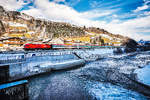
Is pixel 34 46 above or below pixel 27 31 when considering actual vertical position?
below

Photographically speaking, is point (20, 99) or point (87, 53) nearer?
point (20, 99)

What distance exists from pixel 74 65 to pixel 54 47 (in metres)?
16.8

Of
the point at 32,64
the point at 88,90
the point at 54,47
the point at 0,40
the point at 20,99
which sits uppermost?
the point at 0,40

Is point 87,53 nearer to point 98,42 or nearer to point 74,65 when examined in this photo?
point 74,65

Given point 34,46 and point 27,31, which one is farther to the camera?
point 27,31

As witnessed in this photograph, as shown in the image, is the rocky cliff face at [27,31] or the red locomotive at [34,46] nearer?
the red locomotive at [34,46]

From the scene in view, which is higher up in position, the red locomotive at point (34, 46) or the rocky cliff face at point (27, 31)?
the rocky cliff face at point (27, 31)

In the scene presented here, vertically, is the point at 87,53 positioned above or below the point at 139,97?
above

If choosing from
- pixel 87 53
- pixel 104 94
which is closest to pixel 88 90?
pixel 104 94

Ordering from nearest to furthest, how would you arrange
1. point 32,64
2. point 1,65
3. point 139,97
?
point 139,97
point 1,65
point 32,64

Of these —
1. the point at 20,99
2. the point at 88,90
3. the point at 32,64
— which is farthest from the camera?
the point at 32,64

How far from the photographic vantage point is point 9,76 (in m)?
18.1

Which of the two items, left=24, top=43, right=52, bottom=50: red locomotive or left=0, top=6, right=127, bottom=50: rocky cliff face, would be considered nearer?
left=24, top=43, right=52, bottom=50: red locomotive

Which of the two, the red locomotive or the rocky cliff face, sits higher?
the rocky cliff face
